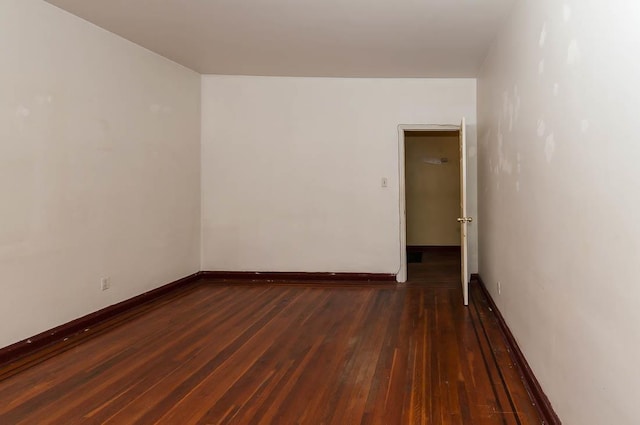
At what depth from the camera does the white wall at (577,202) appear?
1.38 m

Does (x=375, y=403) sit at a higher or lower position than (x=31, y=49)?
lower

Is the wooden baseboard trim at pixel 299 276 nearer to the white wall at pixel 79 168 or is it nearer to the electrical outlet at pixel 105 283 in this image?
the white wall at pixel 79 168

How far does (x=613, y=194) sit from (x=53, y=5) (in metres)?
4.03

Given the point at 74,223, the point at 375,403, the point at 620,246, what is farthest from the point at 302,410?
the point at 74,223

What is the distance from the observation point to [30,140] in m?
3.28

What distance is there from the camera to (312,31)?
4.00 m

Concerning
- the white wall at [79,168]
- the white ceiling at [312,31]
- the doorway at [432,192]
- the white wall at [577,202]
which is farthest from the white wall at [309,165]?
the doorway at [432,192]

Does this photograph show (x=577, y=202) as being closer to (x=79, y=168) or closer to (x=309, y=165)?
(x=79, y=168)

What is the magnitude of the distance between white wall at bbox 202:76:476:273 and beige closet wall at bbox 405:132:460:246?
2.58 m

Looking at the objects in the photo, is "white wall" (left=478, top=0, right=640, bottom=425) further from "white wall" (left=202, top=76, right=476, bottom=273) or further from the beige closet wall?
the beige closet wall

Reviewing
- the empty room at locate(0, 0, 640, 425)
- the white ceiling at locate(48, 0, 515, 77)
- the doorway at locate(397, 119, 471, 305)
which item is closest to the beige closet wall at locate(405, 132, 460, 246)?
the doorway at locate(397, 119, 471, 305)

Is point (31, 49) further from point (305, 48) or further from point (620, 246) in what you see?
point (620, 246)

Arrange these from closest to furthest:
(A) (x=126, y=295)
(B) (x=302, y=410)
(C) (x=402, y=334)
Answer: (B) (x=302, y=410)
(C) (x=402, y=334)
(A) (x=126, y=295)

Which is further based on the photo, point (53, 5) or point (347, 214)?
point (347, 214)
